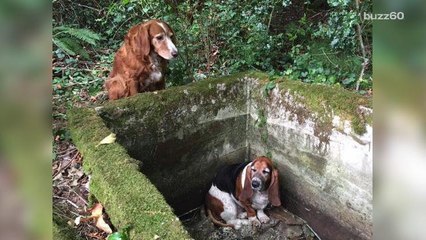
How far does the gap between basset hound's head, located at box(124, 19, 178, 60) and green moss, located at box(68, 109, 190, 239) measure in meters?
1.45

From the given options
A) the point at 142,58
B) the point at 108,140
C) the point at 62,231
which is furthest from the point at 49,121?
the point at 142,58

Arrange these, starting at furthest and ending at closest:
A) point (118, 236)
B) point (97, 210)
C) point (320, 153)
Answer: point (320, 153)
point (97, 210)
point (118, 236)

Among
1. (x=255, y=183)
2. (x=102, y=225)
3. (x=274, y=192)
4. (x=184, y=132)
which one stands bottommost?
(x=274, y=192)

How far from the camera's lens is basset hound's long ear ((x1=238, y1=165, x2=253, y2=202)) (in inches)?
184

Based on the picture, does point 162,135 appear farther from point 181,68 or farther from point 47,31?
point 47,31

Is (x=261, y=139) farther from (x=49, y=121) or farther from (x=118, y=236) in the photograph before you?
(x=49, y=121)

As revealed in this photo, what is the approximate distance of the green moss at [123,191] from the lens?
2.21m

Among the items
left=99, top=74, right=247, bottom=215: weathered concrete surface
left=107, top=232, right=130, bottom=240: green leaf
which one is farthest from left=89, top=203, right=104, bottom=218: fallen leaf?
left=99, top=74, right=247, bottom=215: weathered concrete surface

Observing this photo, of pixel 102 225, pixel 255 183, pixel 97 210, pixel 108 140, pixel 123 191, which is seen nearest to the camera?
pixel 123 191

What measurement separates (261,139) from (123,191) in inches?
110

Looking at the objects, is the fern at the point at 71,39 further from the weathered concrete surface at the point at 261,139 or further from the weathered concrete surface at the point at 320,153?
the weathered concrete surface at the point at 320,153

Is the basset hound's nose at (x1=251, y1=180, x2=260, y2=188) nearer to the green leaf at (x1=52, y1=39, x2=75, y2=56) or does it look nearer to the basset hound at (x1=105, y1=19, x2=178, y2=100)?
the basset hound at (x1=105, y1=19, x2=178, y2=100)

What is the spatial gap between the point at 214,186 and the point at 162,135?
3.25 ft

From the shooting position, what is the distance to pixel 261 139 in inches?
201
